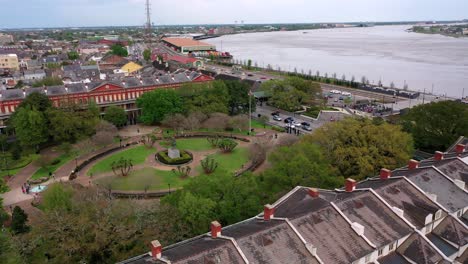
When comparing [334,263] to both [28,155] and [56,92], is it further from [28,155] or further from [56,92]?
[56,92]

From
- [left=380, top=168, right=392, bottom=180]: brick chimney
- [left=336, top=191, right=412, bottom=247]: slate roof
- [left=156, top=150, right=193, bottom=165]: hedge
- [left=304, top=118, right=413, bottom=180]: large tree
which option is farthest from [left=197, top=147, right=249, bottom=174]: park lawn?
[left=336, top=191, right=412, bottom=247]: slate roof

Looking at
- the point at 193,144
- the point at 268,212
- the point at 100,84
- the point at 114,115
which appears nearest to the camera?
the point at 268,212

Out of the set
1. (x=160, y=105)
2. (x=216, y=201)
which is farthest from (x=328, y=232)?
(x=160, y=105)

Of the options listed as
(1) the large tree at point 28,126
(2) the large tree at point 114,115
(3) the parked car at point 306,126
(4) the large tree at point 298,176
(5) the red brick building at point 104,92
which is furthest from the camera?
(3) the parked car at point 306,126

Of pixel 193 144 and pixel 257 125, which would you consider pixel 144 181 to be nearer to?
pixel 193 144

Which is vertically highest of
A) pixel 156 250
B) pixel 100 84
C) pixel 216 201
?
pixel 100 84

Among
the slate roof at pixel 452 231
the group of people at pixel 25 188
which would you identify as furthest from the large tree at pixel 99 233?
the slate roof at pixel 452 231

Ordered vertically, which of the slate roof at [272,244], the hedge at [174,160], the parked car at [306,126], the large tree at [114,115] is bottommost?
the hedge at [174,160]

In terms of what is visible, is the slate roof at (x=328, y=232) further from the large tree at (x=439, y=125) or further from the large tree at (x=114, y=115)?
the large tree at (x=114, y=115)

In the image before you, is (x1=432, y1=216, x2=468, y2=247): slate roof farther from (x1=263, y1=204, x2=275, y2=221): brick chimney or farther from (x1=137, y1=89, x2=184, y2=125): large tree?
(x1=137, y1=89, x2=184, y2=125): large tree
